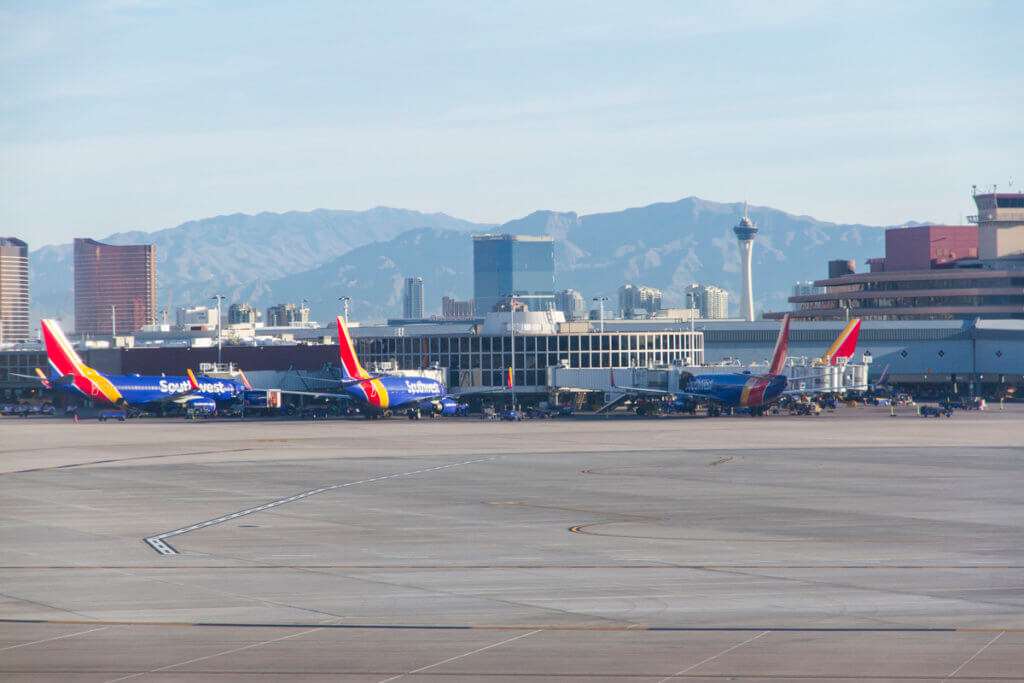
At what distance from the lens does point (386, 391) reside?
121 metres

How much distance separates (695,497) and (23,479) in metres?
33.4

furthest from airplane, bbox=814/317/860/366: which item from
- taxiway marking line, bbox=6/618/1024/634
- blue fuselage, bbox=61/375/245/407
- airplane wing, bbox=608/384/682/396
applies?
taxiway marking line, bbox=6/618/1024/634

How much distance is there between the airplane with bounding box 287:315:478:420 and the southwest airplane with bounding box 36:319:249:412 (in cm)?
2057

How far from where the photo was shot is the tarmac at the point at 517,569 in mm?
21453

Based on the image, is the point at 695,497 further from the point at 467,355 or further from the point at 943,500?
the point at 467,355

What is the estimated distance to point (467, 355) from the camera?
14600 cm

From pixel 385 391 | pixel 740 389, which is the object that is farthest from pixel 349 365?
pixel 740 389

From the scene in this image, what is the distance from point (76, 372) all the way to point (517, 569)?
360 ft

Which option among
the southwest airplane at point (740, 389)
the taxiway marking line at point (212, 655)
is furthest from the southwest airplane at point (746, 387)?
the taxiway marking line at point (212, 655)

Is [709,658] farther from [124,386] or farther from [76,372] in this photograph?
[124,386]

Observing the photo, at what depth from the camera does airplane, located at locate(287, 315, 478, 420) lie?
119 metres

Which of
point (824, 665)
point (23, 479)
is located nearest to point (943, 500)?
point (824, 665)

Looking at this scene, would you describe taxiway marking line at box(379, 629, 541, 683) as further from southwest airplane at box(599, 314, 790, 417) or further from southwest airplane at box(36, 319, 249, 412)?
southwest airplane at box(36, 319, 249, 412)

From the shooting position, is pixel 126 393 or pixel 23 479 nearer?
pixel 23 479
